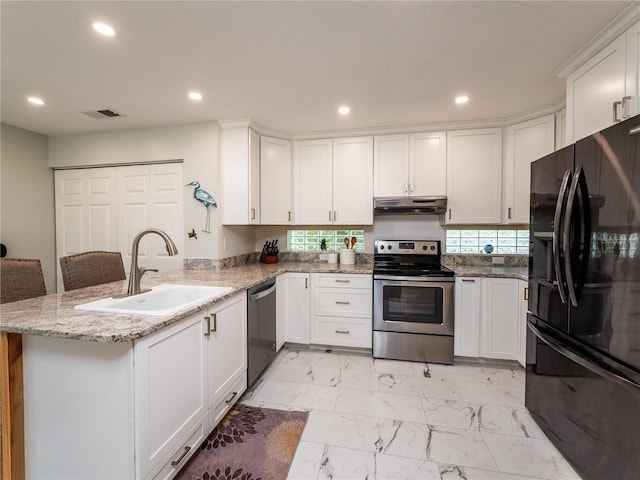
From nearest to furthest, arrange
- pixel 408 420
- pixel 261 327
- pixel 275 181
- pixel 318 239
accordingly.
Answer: pixel 408 420, pixel 261 327, pixel 275 181, pixel 318 239

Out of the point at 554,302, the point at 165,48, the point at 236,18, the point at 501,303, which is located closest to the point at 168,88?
the point at 165,48

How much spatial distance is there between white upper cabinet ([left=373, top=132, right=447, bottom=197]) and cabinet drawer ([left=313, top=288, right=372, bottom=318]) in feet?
3.74

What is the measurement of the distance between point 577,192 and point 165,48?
2417mm

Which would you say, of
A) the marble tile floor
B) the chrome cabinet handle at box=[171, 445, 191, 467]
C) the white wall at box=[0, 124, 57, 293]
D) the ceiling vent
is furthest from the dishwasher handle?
the white wall at box=[0, 124, 57, 293]

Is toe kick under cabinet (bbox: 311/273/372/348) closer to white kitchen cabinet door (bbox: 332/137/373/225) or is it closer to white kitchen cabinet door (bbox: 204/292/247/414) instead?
white kitchen cabinet door (bbox: 332/137/373/225)

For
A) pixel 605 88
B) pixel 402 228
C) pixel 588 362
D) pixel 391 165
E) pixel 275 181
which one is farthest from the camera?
pixel 402 228

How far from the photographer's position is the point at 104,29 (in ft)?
4.94

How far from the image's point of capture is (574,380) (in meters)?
1.41

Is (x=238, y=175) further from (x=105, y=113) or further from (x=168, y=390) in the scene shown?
(x=168, y=390)

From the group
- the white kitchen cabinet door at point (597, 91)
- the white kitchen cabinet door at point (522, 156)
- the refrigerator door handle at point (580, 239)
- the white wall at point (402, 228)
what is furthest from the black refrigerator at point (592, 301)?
the white wall at point (402, 228)

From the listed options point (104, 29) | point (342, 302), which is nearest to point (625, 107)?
point (342, 302)

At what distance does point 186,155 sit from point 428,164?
2.60m

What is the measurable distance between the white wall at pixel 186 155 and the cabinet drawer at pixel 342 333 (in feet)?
4.35

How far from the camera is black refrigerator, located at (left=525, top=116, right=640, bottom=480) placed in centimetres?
110
